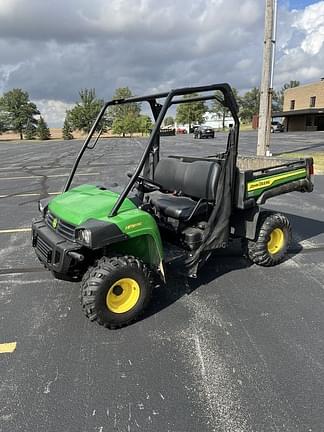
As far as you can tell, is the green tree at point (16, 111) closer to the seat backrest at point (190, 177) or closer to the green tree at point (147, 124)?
the green tree at point (147, 124)

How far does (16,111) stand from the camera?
67.4m

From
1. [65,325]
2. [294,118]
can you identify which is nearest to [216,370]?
[65,325]

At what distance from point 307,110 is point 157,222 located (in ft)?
166

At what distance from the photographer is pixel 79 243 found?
2.71m

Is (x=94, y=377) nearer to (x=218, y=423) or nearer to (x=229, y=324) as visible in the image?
(x=218, y=423)

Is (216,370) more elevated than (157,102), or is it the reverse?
(157,102)

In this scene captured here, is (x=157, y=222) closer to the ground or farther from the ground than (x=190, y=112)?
closer to the ground

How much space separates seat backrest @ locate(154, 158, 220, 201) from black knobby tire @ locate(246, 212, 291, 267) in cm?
80

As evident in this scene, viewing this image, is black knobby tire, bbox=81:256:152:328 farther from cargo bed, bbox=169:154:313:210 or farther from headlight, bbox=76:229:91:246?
cargo bed, bbox=169:154:313:210

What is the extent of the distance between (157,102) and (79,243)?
191cm

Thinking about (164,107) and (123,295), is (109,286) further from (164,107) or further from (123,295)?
(164,107)

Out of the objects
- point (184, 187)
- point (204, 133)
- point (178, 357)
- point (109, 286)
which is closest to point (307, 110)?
point (204, 133)

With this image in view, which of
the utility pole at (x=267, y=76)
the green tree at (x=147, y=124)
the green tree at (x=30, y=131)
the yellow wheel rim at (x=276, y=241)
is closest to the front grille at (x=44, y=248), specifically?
the green tree at (x=147, y=124)

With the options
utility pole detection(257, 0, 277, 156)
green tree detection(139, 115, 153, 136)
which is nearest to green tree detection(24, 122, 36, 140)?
green tree detection(139, 115, 153, 136)
